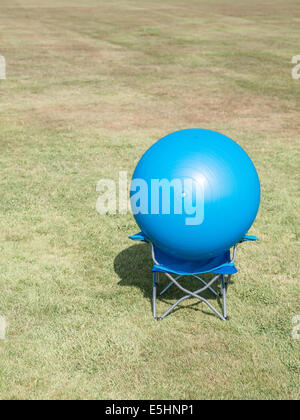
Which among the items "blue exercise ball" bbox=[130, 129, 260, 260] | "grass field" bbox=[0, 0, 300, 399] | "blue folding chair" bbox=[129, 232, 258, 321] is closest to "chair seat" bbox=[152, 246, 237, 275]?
"blue folding chair" bbox=[129, 232, 258, 321]

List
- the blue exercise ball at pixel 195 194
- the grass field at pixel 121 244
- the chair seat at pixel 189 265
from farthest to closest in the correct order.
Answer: the chair seat at pixel 189 265 < the grass field at pixel 121 244 < the blue exercise ball at pixel 195 194

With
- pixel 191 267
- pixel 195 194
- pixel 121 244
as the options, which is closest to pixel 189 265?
pixel 191 267

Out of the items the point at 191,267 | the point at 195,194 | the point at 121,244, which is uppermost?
the point at 195,194

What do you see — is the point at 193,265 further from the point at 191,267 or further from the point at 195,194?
the point at 195,194

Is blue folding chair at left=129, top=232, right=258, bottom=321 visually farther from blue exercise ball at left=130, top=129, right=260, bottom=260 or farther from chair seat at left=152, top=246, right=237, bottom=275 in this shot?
blue exercise ball at left=130, top=129, right=260, bottom=260

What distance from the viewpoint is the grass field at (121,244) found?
4.88m

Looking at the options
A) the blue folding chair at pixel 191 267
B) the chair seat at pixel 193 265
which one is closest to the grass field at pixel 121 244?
the blue folding chair at pixel 191 267

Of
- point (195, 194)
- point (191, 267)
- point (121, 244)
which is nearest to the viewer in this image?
point (195, 194)

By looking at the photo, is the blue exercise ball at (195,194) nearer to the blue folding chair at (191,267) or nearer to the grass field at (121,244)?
the blue folding chair at (191,267)

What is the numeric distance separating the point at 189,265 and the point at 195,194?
39.3 inches

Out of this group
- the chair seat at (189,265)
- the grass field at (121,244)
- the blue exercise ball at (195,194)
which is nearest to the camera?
the blue exercise ball at (195,194)

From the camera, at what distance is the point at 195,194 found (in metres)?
4.71

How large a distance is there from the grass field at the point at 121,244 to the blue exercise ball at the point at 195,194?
1095 mm

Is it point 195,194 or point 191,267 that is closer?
point 195,194
